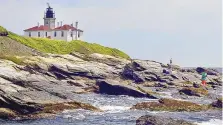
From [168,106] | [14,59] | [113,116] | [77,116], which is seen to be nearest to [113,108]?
[113,116]

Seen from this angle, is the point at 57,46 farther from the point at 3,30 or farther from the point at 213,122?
the point at 213,122

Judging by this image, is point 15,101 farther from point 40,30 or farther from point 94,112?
point 40,30

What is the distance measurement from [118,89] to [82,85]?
34.5 ft

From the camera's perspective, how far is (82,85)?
255 feet

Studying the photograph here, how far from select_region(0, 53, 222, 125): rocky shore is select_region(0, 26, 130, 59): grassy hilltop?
24.0 feet

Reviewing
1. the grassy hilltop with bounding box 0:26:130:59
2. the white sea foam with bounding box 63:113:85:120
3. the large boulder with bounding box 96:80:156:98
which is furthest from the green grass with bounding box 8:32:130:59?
the white sea foam with bounding box 63:113:85:120

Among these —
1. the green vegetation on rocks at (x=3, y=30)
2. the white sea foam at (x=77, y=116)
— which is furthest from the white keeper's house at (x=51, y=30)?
the white sea foam at (x=77, y=116)

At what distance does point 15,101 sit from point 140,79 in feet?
154

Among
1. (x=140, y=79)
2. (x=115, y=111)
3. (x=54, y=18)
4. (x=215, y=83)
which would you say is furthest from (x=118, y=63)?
(x=115, y=111)

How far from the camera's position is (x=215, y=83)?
103875 mm

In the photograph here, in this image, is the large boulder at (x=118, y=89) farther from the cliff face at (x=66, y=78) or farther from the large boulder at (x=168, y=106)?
the large boulder at (x=168, y=106)

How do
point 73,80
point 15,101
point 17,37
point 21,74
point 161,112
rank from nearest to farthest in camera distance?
point 15,101
point 161,112
point 21,74
point 73,80
point 17,37

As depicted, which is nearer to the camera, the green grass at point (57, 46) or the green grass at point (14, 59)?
the green grass at point (14, 59)

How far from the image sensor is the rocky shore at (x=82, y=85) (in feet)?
159
